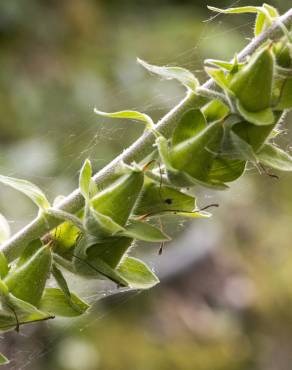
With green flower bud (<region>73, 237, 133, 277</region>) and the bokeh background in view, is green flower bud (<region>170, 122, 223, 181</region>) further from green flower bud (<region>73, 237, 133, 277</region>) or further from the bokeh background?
the bokeh background

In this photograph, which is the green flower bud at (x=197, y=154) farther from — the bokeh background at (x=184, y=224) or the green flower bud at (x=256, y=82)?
the bokeh background at (x=184, y=224)

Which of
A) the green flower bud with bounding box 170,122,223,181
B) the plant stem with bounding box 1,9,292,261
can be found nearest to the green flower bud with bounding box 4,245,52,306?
the plant stem with bounding box 1,9,292,261

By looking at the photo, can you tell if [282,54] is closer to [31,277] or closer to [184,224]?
[31,277]

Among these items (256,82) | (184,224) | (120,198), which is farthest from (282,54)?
(184,224)

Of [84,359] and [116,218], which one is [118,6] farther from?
[116,218]

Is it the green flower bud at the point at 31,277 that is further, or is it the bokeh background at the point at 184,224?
the bokeh background at the point at 184,224

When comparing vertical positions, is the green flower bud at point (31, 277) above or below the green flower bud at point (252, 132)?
below

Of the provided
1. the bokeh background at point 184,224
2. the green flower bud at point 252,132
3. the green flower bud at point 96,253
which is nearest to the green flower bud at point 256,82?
the green flower bud at point 252,132
